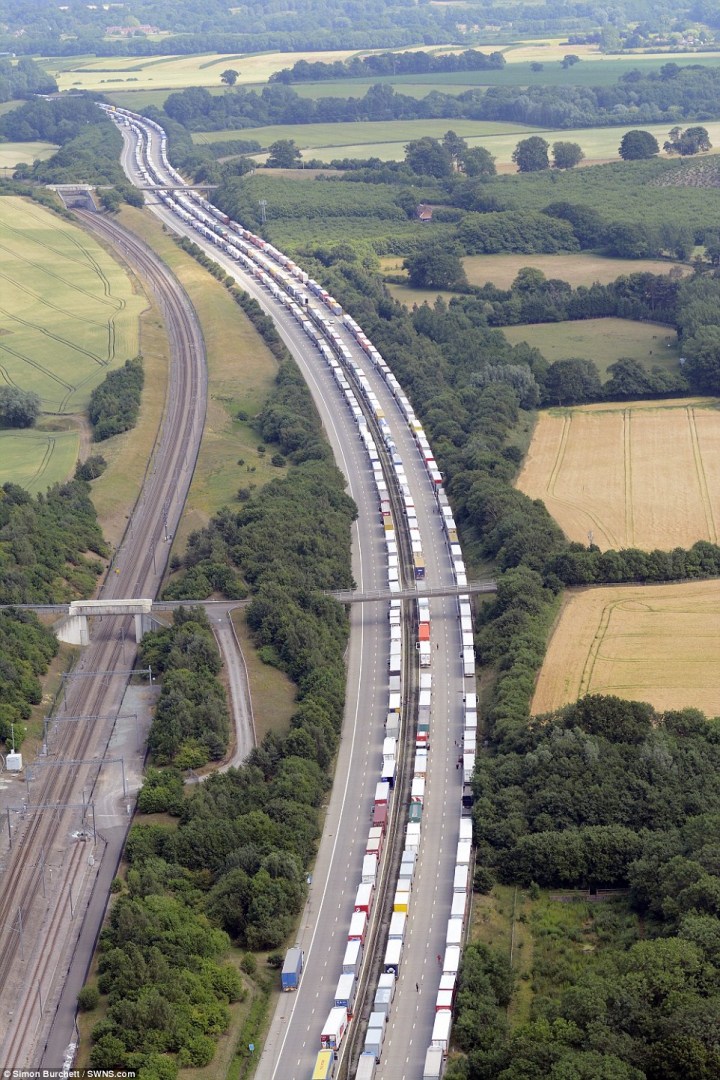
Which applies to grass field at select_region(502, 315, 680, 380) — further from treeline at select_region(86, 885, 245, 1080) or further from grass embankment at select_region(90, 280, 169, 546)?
treeline at select_region(86, 885, 245, 1080)

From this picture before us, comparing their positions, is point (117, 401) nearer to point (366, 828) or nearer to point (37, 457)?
point (37, 457)

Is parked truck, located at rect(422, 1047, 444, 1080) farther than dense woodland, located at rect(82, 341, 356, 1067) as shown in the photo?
No

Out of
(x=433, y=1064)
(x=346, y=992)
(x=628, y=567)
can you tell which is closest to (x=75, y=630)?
(x=628, y=567)

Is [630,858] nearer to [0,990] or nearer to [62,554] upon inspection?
[0,990]

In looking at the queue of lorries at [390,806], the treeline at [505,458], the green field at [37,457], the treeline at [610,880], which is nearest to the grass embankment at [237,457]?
the green field at [37,457]

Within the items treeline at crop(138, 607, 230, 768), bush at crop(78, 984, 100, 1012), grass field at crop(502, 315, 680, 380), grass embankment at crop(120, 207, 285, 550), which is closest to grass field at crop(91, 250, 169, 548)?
grass embankment at crop(120, 207, 285, 550)

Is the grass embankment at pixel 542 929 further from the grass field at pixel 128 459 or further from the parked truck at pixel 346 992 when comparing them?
the grass field at pixel 128 459

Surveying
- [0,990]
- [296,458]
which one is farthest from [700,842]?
[296,458]
